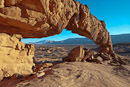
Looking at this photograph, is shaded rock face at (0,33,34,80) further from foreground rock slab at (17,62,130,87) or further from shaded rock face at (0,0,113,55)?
foreground rock slab at (17,62,130,87)

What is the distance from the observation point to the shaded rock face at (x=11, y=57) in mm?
4504

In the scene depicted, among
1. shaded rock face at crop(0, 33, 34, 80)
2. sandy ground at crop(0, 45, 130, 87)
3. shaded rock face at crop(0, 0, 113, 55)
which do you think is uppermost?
shaded rock face at crop(0, 0, 113, 55)

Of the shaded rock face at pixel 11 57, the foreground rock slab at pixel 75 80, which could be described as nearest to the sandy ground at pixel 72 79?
the foreground rock slab at pixel 75 80

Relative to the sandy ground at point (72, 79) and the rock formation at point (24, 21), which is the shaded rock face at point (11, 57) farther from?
the sandy ground at point (72, 79)

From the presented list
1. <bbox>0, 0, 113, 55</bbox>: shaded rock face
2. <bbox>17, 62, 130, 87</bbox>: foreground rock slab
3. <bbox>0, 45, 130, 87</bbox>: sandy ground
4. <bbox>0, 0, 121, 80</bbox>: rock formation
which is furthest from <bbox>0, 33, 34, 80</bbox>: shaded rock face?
<bbox>17, 62, 130, 87</bbox>: foreground rock slab

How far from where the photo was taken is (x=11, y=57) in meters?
4.99

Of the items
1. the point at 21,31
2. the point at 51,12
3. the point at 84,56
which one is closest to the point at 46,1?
the point at 51,12

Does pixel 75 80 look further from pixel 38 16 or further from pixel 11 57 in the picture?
pixel 38 16

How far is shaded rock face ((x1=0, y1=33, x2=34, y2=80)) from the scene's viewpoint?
450 cm

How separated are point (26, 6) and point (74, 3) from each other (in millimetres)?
4647

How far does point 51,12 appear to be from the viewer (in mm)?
5879

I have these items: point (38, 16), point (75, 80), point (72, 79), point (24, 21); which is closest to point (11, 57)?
point (24, 21)

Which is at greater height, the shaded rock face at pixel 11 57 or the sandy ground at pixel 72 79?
the shaded rock face at pixel 11 57

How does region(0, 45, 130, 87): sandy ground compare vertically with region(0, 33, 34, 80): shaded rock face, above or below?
below
